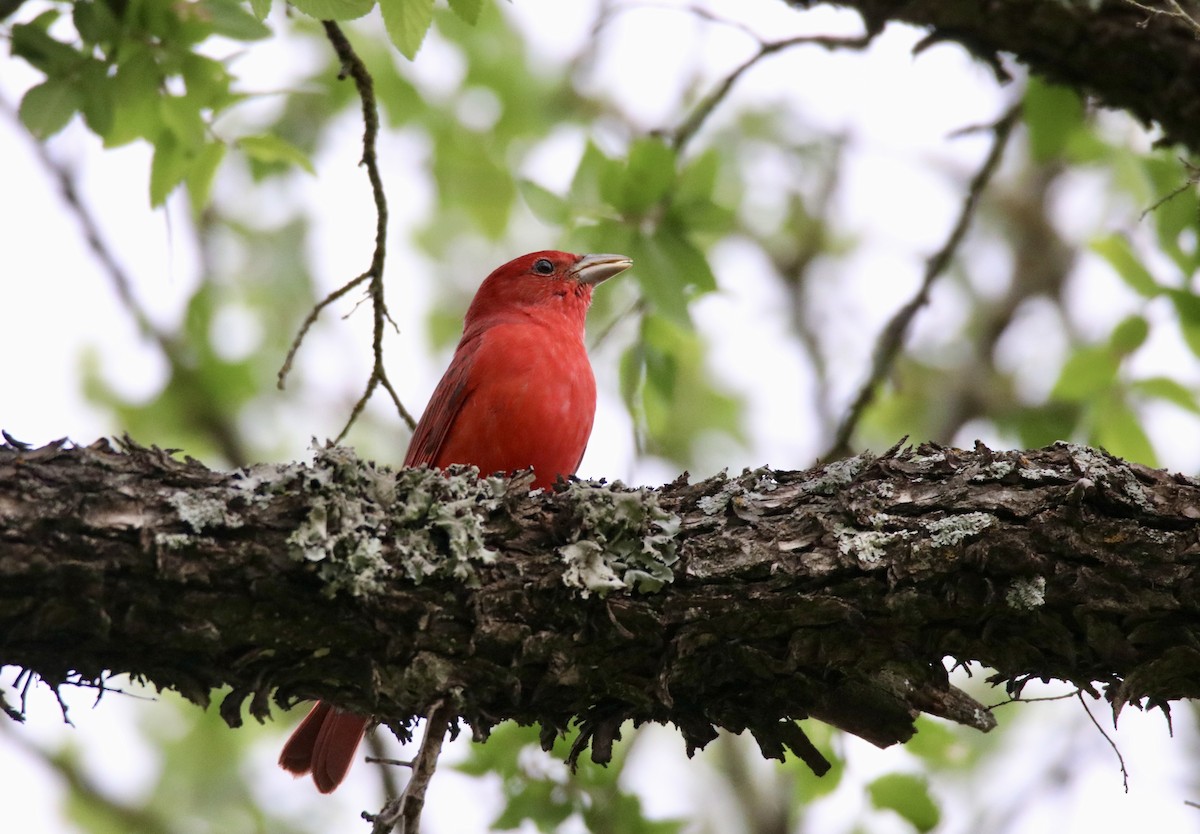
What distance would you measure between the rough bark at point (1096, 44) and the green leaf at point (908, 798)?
2571 mm

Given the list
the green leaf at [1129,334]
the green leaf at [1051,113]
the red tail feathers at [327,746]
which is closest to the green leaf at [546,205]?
the red tail feathers at [327,746]

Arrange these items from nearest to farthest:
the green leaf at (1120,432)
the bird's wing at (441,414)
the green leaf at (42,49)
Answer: the green leaf at (42,49), the green leaf at (1120,432), the bird's wing at (441,414)

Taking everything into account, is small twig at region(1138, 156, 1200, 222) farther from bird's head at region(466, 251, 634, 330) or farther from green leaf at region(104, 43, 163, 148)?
green leaf at region(104, 43, 163, 148)

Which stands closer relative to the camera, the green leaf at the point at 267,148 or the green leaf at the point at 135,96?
the green leaf at the point at 135,96

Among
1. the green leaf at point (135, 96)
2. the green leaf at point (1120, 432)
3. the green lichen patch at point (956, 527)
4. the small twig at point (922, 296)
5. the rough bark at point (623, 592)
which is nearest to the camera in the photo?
the rough bark at point (623, 592)

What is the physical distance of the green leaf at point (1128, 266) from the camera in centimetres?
461

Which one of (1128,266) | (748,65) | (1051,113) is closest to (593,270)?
(748,65)

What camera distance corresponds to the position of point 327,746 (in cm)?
412

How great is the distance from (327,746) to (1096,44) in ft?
12.2

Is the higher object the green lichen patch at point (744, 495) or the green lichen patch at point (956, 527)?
the green lichen patch at point (744, 495)

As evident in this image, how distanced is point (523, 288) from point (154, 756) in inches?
195

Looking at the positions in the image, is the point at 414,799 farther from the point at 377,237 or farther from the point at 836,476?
the point at 377,237

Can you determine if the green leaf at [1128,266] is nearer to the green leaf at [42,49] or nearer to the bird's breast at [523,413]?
the bird's breast at [523,413]

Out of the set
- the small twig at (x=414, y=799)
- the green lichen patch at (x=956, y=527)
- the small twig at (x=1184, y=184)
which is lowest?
the small twig at (x=414, y=799)
